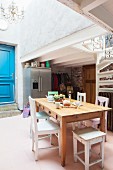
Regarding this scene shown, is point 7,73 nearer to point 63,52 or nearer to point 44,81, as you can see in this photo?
point 44,81

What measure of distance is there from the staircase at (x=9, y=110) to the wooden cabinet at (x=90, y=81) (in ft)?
9.98

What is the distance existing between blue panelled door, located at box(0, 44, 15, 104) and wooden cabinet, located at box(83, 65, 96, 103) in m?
3.11

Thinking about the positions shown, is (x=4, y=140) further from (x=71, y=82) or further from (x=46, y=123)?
(x=71, y=82)

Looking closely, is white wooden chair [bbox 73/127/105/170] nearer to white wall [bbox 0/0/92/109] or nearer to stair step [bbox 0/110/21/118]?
white wall [bbox 0/0/92/109]

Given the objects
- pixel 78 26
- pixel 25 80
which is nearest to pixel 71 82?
pixel 25 80

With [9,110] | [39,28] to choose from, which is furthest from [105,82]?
[9,110]

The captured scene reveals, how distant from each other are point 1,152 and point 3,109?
303 centimetres

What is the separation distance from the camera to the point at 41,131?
2447 mm

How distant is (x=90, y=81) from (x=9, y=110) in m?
3.53

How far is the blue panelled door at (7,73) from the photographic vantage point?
5.85 meters

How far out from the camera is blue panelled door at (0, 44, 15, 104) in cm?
585

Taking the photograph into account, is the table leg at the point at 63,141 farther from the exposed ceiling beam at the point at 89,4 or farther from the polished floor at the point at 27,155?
the exposed ceiling beam at the point at 89,4

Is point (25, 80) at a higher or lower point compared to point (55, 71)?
lower

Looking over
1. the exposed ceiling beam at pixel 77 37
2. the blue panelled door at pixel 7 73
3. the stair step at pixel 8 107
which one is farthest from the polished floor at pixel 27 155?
the blue panelled door at pixel 7 73
